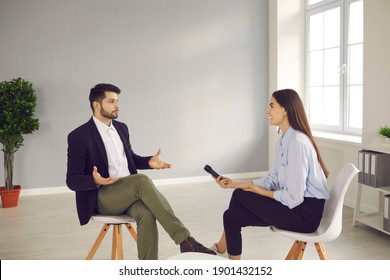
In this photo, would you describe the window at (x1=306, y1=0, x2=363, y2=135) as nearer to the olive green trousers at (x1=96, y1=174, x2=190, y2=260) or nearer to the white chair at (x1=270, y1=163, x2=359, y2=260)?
the white chair at (x1=270, y1=163, x2=359, y2=260)

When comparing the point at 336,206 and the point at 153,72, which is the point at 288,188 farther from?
the point at 153,72

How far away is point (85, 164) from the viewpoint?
8.72 ft

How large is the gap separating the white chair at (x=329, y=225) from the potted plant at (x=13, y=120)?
3.35m

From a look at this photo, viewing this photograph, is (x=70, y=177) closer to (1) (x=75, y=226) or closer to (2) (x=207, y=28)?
(1) (x=75, y=226)

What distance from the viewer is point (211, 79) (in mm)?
5832

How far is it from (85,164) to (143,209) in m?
0.47

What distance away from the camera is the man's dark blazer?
2.53m

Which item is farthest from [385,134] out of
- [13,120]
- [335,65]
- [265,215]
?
[13,120]

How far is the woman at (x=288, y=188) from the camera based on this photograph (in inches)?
89.8

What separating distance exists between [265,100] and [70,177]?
4.02 m

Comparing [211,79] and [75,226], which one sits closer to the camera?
[75,226]

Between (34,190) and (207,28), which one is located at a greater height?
(207,28)

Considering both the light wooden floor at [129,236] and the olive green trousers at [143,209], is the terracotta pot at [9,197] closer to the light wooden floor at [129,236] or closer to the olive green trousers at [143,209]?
the light wooden floor at [129,236]

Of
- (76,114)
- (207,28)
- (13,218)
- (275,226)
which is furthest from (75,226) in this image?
(207,28)
